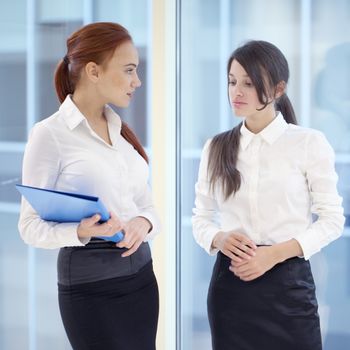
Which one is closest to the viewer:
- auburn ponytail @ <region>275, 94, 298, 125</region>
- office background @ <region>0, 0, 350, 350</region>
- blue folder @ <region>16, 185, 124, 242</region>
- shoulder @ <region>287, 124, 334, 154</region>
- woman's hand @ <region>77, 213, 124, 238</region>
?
blue folder @ <region>16, 185, 124, 242</region>

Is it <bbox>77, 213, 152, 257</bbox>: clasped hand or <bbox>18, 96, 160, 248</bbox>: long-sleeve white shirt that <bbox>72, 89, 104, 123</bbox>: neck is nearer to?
<bbox>18, 96, 160, 248</bbox>: long-sleeve white shirt

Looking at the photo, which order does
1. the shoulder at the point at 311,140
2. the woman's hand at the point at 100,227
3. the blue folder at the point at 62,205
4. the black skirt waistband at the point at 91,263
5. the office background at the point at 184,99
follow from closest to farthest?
the blue folder at the point at 62,205
the woman's hand at the point at 100,227
the black skirt waistband at the point at 91,263
the shoulder at the point at 311,140
the office background at the point at 184,99

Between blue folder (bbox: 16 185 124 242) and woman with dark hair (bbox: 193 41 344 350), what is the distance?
1.27ft

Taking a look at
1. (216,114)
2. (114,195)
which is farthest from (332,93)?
(114,195)

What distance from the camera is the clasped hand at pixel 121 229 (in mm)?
1620

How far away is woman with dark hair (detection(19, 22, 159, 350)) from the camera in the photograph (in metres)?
1.69

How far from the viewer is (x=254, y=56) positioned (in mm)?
1854

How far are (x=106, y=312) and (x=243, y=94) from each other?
28.4 inches

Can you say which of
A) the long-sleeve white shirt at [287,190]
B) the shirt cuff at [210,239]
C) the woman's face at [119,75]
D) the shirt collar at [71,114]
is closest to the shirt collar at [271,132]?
the long-sleeve white shirt at [287,190]

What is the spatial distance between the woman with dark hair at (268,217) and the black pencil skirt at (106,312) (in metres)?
0.24

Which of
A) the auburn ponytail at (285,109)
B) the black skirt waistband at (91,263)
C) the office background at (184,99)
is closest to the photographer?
the black skirt waistband at (91,263)

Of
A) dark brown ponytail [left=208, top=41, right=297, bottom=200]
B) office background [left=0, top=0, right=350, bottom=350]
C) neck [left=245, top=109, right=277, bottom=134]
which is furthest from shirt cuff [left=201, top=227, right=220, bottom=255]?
office background [left=0, top=0, right=350, bottom=350]

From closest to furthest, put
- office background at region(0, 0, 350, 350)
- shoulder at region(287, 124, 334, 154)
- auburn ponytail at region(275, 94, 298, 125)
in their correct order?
shoulder at region(287, 124, 334, 154) → auburn ponytail at region(275, 94, 298, 125) → office background at region(0, 0, 350, 350)

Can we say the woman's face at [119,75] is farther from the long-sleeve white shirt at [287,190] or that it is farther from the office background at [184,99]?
the office background at [184,99]
